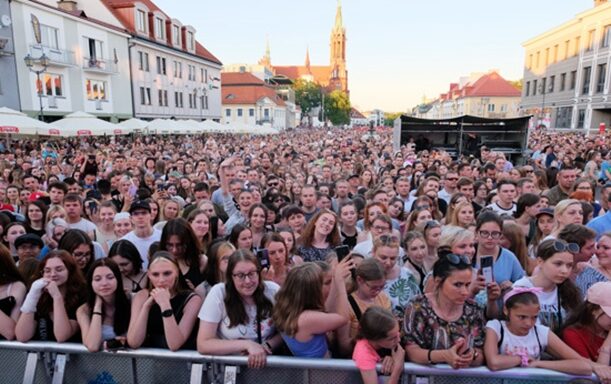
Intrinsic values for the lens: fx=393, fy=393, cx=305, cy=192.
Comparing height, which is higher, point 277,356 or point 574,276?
point 574,276

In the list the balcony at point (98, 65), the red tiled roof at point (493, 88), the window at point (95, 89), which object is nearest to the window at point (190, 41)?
the balcony at point (98, 65)

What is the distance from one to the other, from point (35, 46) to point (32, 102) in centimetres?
337

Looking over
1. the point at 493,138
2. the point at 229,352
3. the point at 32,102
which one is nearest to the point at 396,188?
the point at 229,352

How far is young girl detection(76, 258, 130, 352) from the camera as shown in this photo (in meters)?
2.81

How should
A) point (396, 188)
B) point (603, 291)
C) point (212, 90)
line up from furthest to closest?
point (212, 90) < point (396, 188) < point (603, 291)

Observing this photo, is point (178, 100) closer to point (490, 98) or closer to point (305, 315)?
point (305, 315)

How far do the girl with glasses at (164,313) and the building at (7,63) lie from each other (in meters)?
25.1

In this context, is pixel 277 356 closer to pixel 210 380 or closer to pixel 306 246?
pixel 210 380

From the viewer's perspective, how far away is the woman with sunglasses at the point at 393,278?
11.4ft

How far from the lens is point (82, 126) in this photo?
16.6m

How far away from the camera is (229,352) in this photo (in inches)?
104

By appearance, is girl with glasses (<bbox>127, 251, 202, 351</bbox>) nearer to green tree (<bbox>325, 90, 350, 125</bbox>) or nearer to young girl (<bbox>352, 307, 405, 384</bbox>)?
young girl (<bbox>352, 307, 405, 384</bbox>)

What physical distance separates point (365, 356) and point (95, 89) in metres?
32.5

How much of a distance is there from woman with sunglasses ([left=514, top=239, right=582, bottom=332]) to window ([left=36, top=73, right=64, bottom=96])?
28.2 meters
